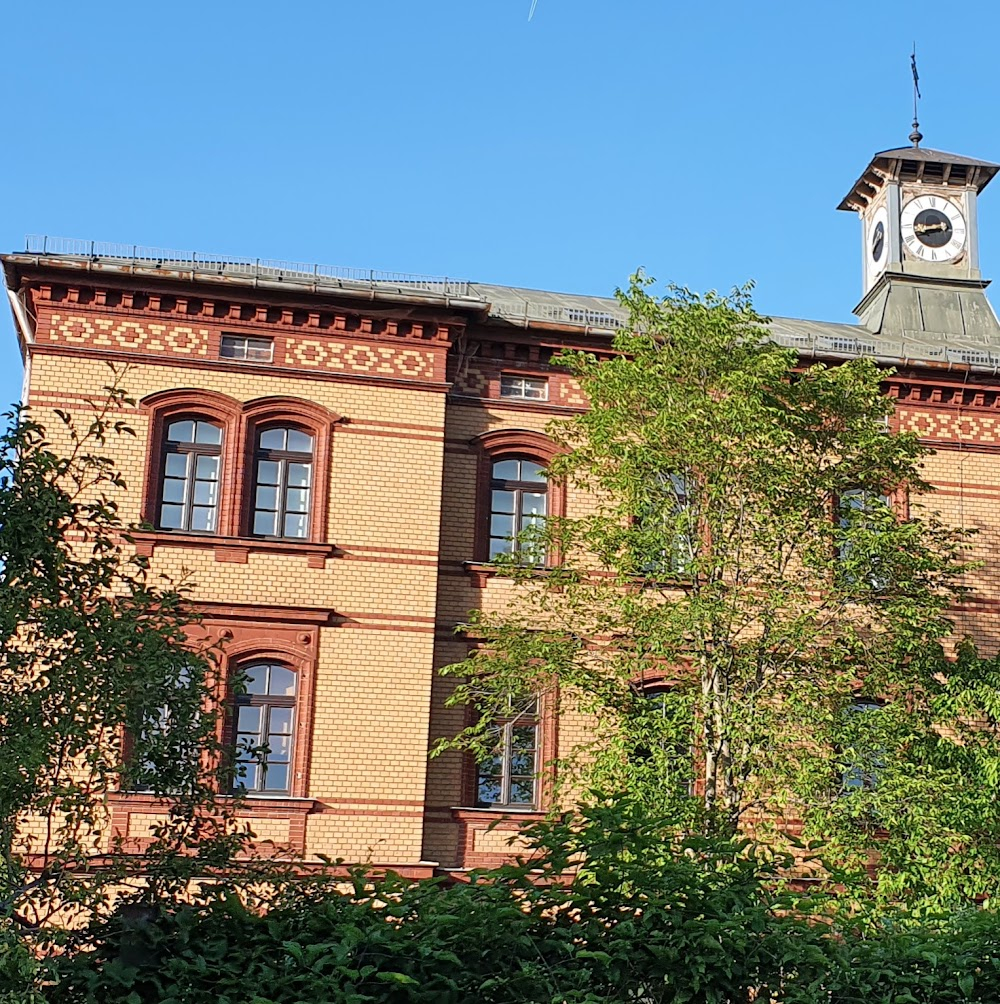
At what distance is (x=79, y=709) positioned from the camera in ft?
30.6

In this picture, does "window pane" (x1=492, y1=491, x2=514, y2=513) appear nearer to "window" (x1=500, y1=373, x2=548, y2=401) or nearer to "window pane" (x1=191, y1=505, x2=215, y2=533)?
"window" (x1=500, y1=373, x2=548, y2=401)

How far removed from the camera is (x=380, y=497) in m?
20.4

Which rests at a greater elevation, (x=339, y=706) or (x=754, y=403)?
(x=754, y=403)

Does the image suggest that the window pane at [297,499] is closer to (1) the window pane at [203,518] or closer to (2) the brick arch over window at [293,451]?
(2) the brick arch over window at [293,451]

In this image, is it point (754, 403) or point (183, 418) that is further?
point (183, 418)

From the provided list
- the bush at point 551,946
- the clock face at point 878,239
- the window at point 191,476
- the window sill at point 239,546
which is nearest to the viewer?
the bush at point 551,946

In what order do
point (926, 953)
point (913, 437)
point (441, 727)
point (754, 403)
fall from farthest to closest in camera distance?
1. point (441, 727)
2. point (913, 437)
3. point (754, 403)
4. point (926, 953)

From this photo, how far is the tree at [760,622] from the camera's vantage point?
16453 mm

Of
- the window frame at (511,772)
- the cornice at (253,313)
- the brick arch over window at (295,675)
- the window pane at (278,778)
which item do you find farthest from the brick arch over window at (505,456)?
the window pane at (278,778)

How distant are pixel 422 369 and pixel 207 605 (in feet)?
14.8

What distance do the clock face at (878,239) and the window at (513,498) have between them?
1156 cm

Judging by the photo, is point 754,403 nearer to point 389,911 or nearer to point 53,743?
point 389,911

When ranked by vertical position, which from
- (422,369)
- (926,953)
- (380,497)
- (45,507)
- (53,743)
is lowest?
(926,953)

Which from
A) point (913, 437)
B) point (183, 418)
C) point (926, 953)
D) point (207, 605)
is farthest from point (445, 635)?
point (926, 953)
